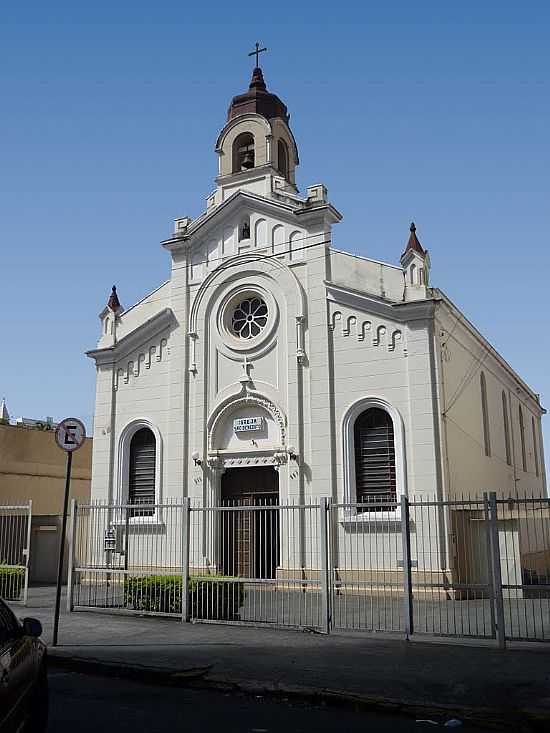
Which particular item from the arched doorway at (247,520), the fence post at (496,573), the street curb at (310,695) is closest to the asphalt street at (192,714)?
the street curb at (310,695)

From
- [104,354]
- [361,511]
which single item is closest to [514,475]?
[361,511]

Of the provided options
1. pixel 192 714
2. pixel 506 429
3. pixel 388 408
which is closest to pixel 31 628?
pixel 192 714

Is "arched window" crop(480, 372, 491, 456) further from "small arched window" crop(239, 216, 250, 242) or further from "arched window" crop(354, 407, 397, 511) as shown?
"small arched window" crop(239, 216, 250, 242)

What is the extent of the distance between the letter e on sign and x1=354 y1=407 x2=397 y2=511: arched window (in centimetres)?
963

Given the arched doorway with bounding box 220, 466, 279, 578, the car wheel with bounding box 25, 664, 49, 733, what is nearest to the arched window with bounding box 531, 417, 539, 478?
the arched doorway with bounding box 220, 466, 279, 578

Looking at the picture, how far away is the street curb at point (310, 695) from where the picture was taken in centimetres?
763

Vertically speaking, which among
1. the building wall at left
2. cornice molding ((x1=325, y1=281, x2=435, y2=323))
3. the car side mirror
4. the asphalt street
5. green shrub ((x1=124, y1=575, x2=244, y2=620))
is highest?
cornice molding ((x1=325, y1=281, x2=435, y2=323))

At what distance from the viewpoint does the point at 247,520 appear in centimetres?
2122

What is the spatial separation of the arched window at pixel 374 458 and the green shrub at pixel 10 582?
28.7 ft

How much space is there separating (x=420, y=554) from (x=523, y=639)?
719 centimetres

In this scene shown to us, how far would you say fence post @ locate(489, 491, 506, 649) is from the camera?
11.4m

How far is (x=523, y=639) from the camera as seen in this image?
37.7 ft

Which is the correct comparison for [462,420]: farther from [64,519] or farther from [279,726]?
[279,726]

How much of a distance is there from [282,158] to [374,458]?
434 inches
